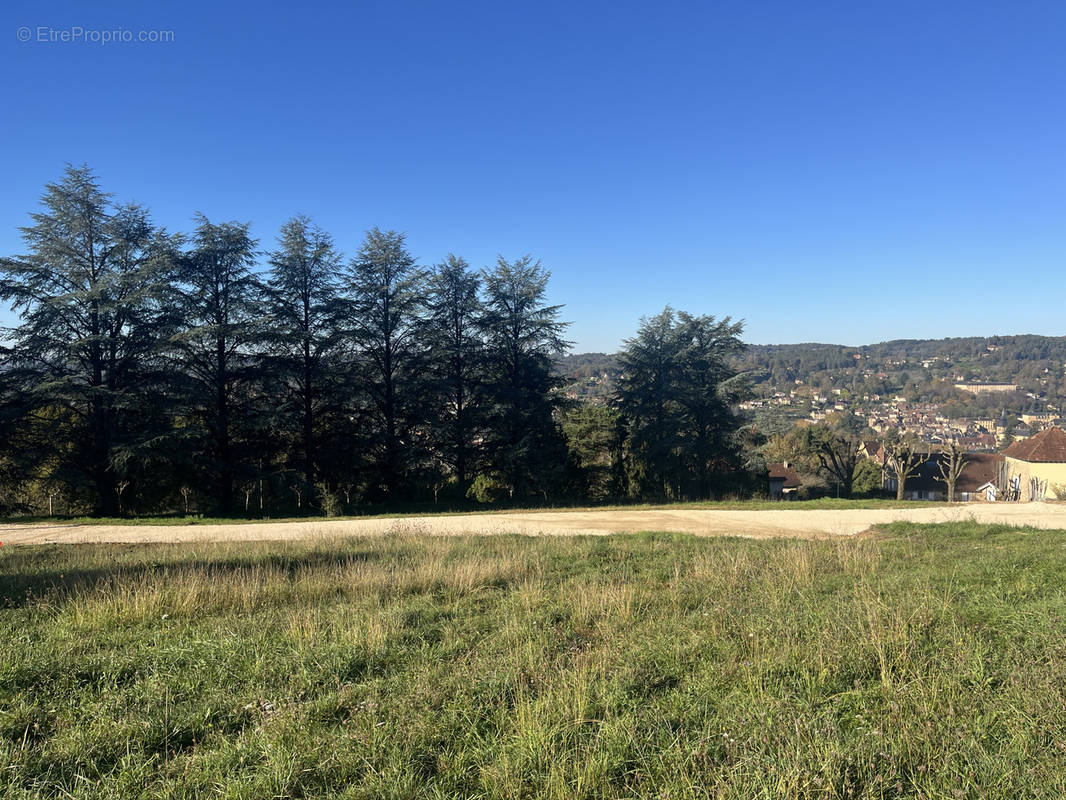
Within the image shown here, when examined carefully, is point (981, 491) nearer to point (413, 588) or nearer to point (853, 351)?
point (413, 588)

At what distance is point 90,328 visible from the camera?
19938mm

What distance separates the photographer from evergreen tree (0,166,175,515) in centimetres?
1903

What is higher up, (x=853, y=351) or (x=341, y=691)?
(x=853, y=351)

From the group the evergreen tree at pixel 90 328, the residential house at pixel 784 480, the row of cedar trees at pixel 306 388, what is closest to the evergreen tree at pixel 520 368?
the row of cedar trees at pixel 306 388

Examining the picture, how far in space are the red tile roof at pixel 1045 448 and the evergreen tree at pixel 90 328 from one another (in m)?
54.0

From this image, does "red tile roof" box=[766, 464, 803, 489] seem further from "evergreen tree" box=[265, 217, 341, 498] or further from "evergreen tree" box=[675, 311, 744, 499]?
"evergreen tree" box=[265, 217, 341, 498]

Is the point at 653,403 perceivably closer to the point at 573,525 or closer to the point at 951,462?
the point at 573,525

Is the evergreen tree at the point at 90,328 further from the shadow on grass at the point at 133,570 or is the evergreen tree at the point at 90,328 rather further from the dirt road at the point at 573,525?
the shadow on grass at the point at 133,570

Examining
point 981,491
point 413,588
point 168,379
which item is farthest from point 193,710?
point 981,491

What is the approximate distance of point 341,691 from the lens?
13.0 ft

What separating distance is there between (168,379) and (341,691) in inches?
813

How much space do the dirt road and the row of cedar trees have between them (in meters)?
3.80

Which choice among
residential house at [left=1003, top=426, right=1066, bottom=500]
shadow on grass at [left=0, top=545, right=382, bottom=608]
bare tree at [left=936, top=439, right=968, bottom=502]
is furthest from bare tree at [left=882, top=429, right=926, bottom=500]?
shadow on grass at [left=0, top=545, right=382, bottom=608]

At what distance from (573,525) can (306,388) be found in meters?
13.8
